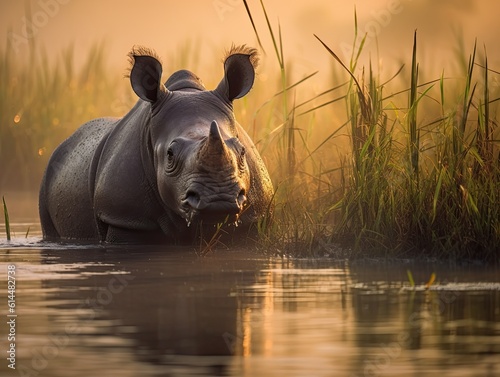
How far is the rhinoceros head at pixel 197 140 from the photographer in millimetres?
9422

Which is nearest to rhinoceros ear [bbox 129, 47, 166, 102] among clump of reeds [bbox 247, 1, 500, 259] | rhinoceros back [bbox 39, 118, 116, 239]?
rhinoceros back [bbox 39, 118, 116, 239]

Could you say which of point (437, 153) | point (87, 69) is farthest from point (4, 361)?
point (87, 69)

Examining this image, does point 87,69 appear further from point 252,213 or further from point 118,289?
point 118,289

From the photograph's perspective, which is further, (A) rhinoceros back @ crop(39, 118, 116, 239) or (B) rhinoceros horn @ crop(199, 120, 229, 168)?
(A) rhinoceros back @ crop(39, 118, 116, 239)

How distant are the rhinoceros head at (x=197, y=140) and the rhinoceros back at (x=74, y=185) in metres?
1.10

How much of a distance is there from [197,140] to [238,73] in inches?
42.3

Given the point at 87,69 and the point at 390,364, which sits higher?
the point at 87,69

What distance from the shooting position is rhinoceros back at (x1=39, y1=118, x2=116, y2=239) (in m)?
11.9

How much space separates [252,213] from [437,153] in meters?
1.48

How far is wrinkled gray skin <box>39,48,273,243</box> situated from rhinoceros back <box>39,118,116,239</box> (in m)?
0.02

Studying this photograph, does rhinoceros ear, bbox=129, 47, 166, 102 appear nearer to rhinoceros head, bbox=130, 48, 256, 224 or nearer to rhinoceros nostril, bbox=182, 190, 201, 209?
Answer: rhinoceros head, bbox=130, 48, 256, 224

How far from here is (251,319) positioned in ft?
21.4

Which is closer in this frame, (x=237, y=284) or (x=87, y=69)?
(x=237, y=284)

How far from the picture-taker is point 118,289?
7.70 metres
